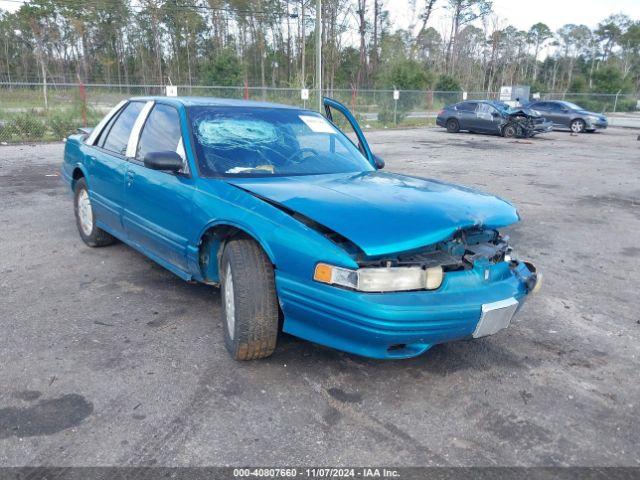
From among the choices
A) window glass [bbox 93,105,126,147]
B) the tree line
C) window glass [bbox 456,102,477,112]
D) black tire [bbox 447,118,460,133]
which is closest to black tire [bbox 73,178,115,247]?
window glass [bbox 93,105,126,147]

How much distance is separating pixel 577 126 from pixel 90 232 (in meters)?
24.2

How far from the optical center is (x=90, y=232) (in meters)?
5.33

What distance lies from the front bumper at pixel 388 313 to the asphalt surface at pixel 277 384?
0.33 m

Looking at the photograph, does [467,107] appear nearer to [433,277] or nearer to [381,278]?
[433,277]

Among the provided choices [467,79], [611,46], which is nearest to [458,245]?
[467,79]

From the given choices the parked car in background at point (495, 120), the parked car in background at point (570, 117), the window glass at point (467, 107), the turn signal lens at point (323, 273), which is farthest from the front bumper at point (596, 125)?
the turn signal lens at point (323, 273)

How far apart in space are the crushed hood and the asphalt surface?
0.87 metres

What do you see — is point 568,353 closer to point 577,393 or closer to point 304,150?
point 577,393

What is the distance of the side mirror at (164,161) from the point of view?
347 centimetres

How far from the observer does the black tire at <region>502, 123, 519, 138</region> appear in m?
21.0

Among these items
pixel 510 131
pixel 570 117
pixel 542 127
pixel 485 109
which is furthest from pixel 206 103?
pixel 570 117

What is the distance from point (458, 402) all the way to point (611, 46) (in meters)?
99.5

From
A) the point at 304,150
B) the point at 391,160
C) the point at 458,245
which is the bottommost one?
the point at 391,160

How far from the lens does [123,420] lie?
261 centimetres
